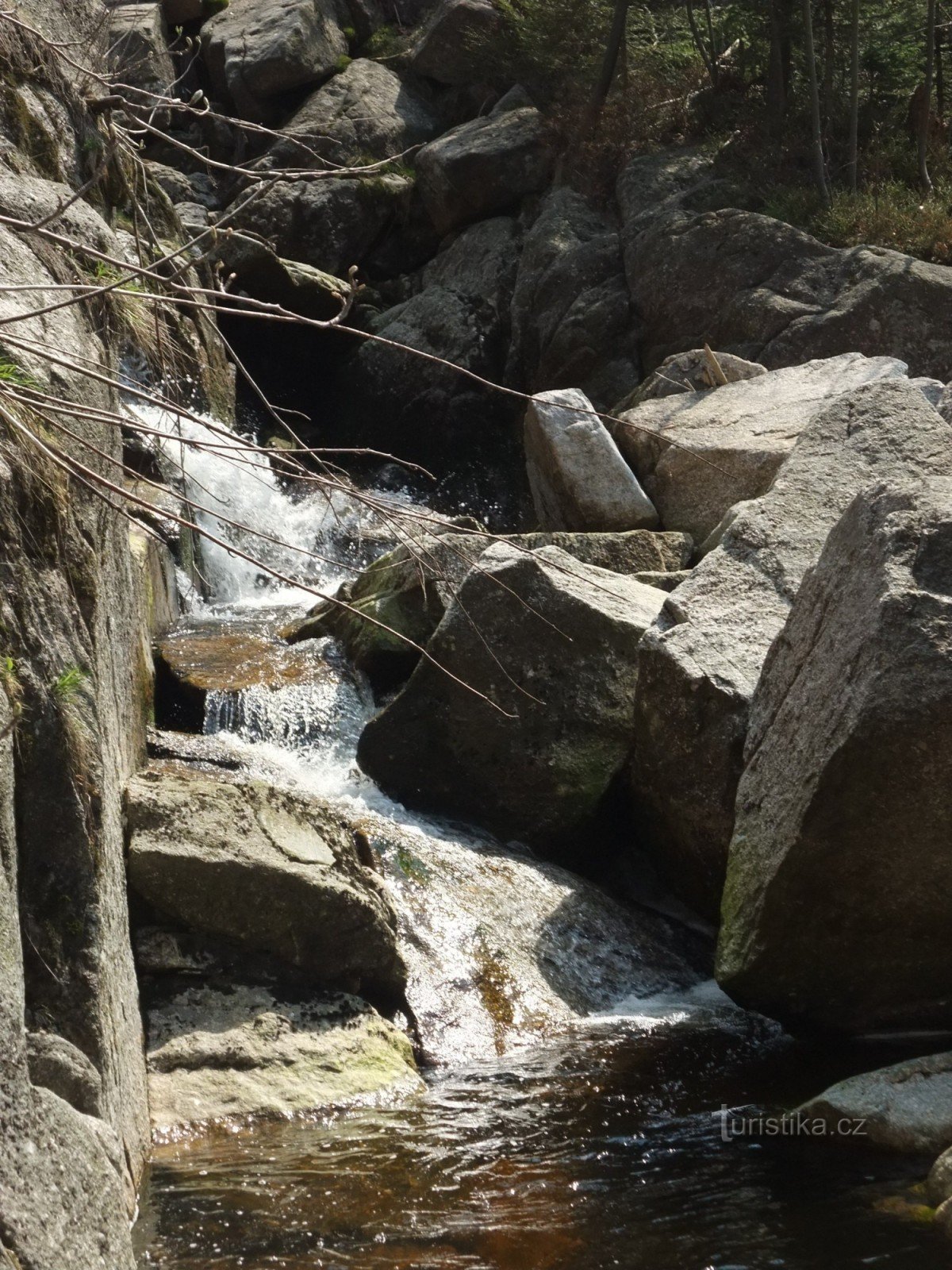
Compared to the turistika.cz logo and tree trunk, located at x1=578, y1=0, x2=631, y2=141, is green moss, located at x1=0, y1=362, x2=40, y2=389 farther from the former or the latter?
tree trunk, located at x1=578, y1=0, x2=631, y2=141

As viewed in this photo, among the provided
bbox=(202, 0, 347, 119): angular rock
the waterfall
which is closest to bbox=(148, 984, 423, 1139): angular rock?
the waterfall

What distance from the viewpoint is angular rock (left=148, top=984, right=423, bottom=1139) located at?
4605 mm

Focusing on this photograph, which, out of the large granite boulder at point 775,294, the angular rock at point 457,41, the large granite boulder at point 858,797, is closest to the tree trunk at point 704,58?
the angular rock at point 457,41

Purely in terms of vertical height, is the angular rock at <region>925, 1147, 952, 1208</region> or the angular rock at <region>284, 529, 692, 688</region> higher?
the angular rock at <region>284, 529, 692, 688</region>

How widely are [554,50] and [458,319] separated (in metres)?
5.04

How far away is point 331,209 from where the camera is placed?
62.2 ft

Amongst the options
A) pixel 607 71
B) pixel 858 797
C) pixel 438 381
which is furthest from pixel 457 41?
pixel 858 797

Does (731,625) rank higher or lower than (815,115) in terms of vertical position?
lower

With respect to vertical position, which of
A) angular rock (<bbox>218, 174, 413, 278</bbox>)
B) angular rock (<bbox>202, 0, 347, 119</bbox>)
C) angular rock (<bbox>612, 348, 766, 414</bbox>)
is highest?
angular rock (<bbox>202, 0, 347, 119</bbox>)

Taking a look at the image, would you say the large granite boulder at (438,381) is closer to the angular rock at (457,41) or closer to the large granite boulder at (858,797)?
the angular rock at (457,41)

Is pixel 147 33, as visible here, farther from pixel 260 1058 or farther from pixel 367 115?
pixel 260 1058

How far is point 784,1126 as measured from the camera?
15.0ft

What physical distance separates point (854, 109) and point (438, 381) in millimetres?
6090

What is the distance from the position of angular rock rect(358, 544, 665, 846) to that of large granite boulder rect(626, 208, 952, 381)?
7589 millimetres
